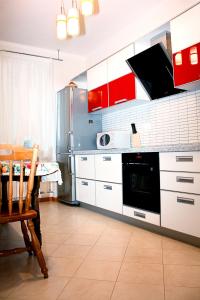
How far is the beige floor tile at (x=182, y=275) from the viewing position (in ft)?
4.90

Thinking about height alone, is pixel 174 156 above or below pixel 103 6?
below

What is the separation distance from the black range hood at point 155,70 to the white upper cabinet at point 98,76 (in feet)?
2.29

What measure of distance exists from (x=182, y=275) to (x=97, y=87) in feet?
9.71

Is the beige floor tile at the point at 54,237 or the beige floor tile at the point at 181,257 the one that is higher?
the beige floor tile at the point at 181,257

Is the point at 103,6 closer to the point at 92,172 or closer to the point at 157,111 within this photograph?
the point at 157,111

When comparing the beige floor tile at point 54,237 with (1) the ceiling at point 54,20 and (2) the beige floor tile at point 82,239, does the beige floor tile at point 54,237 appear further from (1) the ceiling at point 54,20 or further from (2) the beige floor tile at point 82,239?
(1) the ceiling at point 54,20

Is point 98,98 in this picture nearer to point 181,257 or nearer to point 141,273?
point 181,257

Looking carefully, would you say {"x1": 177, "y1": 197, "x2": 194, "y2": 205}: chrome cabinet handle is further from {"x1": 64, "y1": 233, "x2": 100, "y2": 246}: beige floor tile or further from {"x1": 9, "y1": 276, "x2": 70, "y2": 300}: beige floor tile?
{"x1": 9, "y1": 276, "x2": 70, "y2": 300}: beige floor tile

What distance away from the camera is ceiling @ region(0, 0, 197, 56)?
3.03 m

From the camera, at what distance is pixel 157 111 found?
3.31 meters

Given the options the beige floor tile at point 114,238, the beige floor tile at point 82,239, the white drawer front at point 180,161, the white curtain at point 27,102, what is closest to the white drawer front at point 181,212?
the white drawer front at point 180,161

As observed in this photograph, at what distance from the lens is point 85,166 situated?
365cm

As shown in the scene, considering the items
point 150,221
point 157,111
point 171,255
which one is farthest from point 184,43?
point 171,255

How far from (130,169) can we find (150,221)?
61 cm
